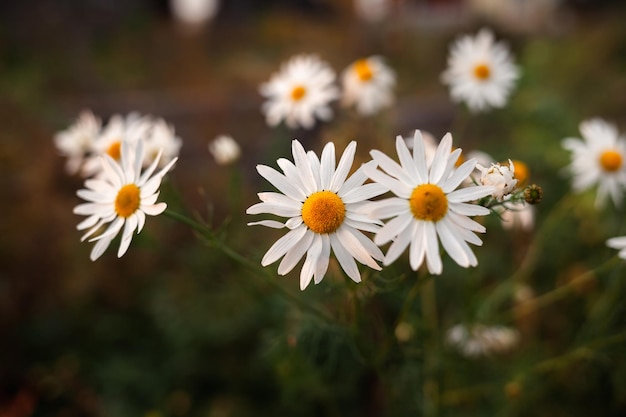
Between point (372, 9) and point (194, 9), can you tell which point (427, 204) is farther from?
point (194, 9)

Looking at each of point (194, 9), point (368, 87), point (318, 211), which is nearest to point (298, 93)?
point (368, 87)

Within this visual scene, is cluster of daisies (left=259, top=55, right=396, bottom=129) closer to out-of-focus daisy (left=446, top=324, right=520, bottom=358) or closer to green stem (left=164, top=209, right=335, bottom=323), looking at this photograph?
green stem (left=164, top=209, right=335, bottom=323)

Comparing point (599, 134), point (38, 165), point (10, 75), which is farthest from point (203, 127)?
point (599, 134)

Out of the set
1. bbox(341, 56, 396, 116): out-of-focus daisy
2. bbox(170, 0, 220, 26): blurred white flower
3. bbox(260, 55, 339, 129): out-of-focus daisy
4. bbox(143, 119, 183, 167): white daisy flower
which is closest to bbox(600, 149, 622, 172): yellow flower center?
bbox(341, 56, 396, 116): out-of-focus daisy

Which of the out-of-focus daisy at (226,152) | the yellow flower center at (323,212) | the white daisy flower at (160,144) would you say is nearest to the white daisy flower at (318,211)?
the yellow flower center at (323,212)

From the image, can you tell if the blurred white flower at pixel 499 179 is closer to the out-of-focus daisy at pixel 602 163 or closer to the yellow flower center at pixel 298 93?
the out-of-focus daisy at pixel 602 163

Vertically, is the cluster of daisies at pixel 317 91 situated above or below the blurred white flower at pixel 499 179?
above
